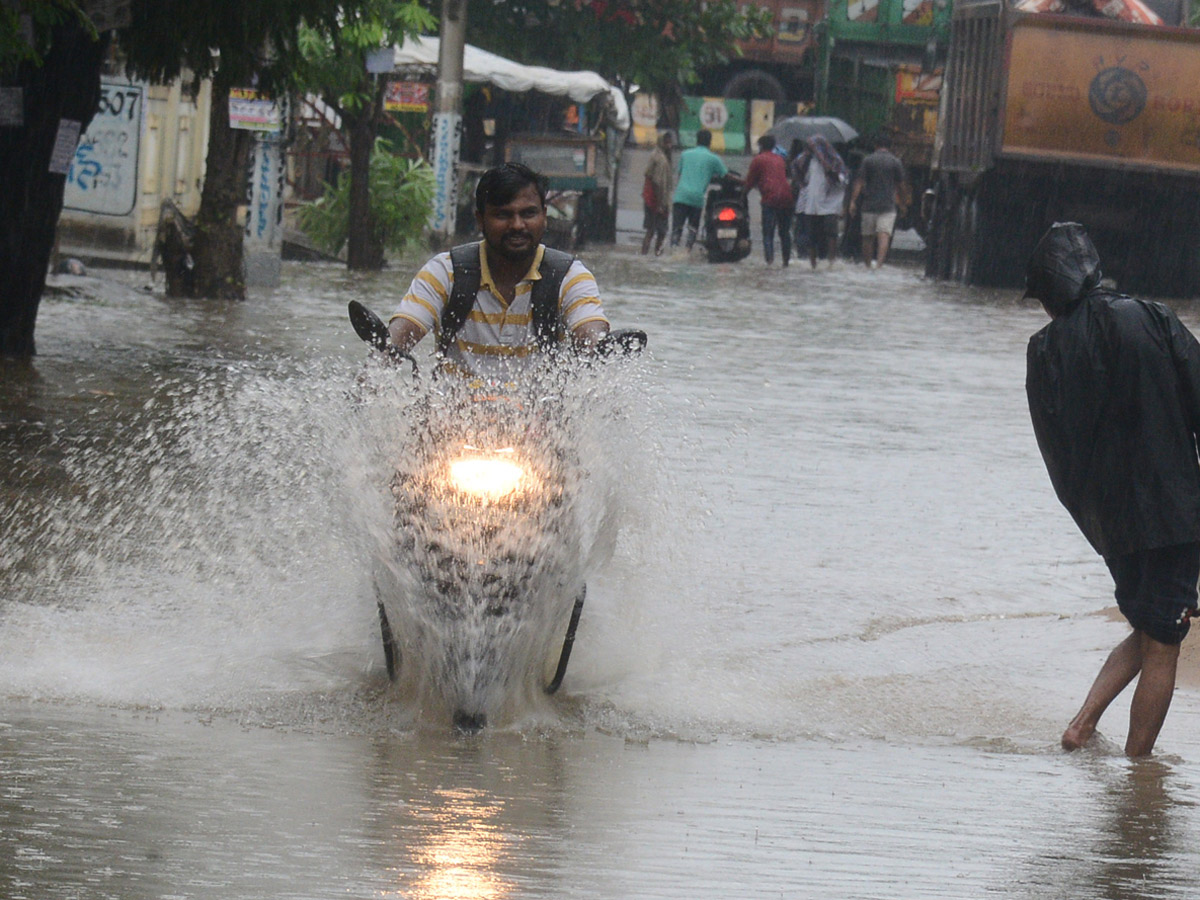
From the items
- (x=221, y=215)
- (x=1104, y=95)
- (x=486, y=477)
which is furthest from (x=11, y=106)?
(x=1104, y=95)

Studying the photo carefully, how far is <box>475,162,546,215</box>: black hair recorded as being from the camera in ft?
18.3

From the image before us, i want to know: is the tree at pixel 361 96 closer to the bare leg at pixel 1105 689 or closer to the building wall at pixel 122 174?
the building wall at pixel 122 174

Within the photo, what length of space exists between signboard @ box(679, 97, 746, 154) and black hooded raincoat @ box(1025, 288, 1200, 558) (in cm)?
4717

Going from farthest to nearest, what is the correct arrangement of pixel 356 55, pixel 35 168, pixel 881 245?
pixel 881 245
pixel 356 55
pixel 35 168

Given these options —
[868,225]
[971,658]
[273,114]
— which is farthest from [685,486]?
[868,225]

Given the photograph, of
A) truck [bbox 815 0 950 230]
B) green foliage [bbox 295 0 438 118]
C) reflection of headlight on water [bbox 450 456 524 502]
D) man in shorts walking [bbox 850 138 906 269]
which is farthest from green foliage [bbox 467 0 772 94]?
reflection of headlight on water [bbox 450 456 524 502]

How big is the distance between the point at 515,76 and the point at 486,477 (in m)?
28.1

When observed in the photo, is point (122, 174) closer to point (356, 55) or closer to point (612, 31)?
point (356, 55)

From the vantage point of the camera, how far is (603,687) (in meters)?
5.86

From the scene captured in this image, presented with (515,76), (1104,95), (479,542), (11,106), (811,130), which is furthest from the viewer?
(811,130)

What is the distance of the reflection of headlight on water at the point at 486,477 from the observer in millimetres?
5043

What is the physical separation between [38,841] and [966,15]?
26050 millimetres

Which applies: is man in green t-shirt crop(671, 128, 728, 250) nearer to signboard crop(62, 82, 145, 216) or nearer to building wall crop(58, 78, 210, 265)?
building wall crop(58, 78, 210, 265)

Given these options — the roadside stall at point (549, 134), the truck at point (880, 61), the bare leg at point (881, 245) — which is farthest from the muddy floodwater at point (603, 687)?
the truck at point (880, 61)
